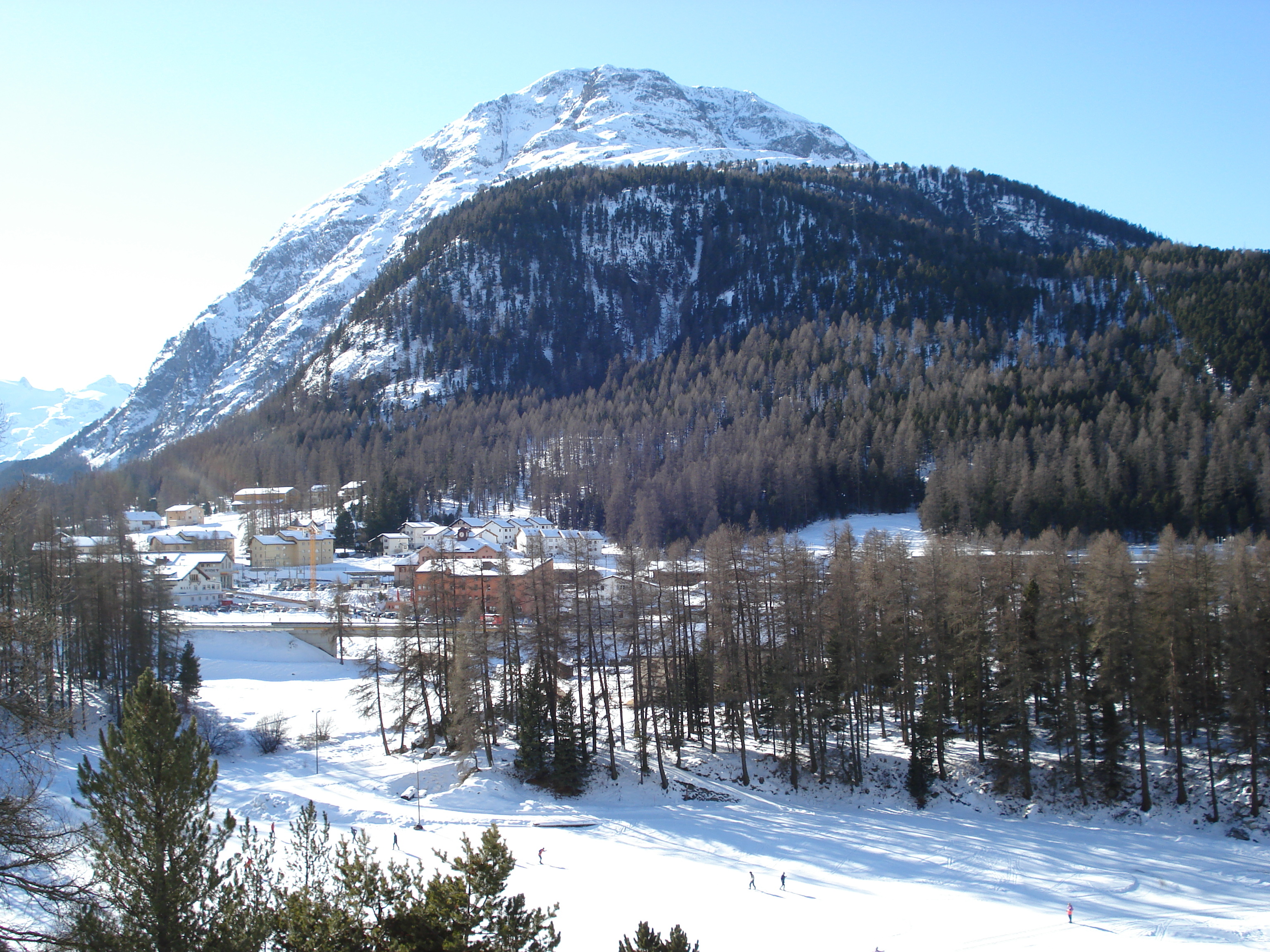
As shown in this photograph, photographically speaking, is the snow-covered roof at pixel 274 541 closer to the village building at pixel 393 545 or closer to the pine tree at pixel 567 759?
the village building at pixel 393 545

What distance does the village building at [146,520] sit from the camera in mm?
124000

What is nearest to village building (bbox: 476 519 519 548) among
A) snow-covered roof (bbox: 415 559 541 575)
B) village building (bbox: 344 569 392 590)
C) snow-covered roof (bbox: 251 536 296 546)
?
snow-covered roof (bbox: 415 559 541 575)

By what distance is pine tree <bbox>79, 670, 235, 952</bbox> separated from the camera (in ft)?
34.9

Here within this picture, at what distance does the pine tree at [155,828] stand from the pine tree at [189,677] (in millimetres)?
31703

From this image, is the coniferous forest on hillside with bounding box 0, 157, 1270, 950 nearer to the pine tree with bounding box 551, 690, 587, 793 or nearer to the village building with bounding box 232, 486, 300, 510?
the pine tree with bounding box 551, 690, 587, 793

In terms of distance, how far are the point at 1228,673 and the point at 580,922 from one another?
2880 cm

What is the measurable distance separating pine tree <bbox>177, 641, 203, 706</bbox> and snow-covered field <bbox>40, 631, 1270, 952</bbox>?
528 centimetres

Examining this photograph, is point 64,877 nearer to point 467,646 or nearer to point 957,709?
point 467,646

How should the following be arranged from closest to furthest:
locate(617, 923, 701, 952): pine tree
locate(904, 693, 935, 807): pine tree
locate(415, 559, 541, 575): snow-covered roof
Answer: locate(617, 923, 701, 952): pine tree < locate(904, 693, 935, 807): pine tree < locate(415, 559, 541, 575): snow-covered roof

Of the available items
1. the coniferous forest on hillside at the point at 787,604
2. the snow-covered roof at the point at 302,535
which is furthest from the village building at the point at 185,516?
the snow-covered roof at the point at 302,535

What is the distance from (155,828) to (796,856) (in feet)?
76.2

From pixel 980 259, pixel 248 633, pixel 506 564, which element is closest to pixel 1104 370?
pixel 980 259

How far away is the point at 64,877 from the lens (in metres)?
9.39

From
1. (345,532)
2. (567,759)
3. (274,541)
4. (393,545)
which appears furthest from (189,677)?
(345,532)
